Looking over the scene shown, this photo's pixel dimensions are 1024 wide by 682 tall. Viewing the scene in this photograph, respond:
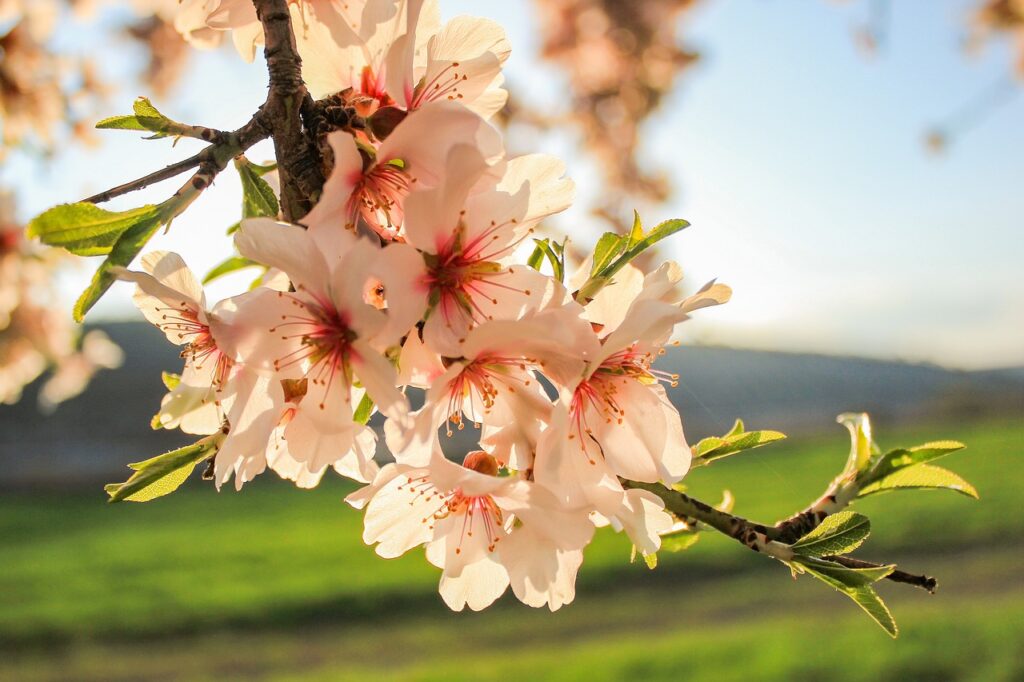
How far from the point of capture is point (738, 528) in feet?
2.47

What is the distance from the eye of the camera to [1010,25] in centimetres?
504

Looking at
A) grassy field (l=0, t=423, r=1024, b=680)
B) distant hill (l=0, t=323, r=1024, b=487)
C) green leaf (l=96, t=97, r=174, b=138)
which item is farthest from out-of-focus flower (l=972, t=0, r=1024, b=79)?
distant hill (l=0, t=323, r=1024, b=487)

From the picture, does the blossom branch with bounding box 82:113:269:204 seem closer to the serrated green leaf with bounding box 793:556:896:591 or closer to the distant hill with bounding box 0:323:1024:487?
the serrated green leaf with bounding box 793:556:896:591

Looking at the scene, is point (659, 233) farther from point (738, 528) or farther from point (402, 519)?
point (402, 519)

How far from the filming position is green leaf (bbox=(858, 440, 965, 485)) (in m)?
0.86

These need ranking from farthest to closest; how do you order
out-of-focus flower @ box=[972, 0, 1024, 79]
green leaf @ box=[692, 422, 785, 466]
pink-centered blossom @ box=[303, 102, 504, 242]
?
out-of-focus flower @ box=[972, 0, 1024, 79]
green leaf @ box=[692, 422, 785, 466]
pink-centered blossom @ box=[303, 102, 504, 242]

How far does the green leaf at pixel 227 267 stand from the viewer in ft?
3.22

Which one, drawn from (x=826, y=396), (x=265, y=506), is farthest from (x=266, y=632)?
(x=826, y=396)

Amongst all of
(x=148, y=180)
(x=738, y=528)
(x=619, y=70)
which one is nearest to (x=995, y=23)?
(x=619, y=70)

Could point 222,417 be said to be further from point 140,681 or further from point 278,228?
point 140,681

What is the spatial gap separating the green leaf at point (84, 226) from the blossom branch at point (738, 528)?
0.50 meters

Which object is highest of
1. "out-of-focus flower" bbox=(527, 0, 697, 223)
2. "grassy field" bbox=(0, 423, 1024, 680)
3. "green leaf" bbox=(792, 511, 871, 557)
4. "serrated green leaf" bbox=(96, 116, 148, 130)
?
"serrated green leaf" bbox=(96, 116, 148, 130)

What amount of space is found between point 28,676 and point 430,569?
428 centimetres

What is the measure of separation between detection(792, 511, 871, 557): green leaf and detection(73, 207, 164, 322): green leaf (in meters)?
0.65
